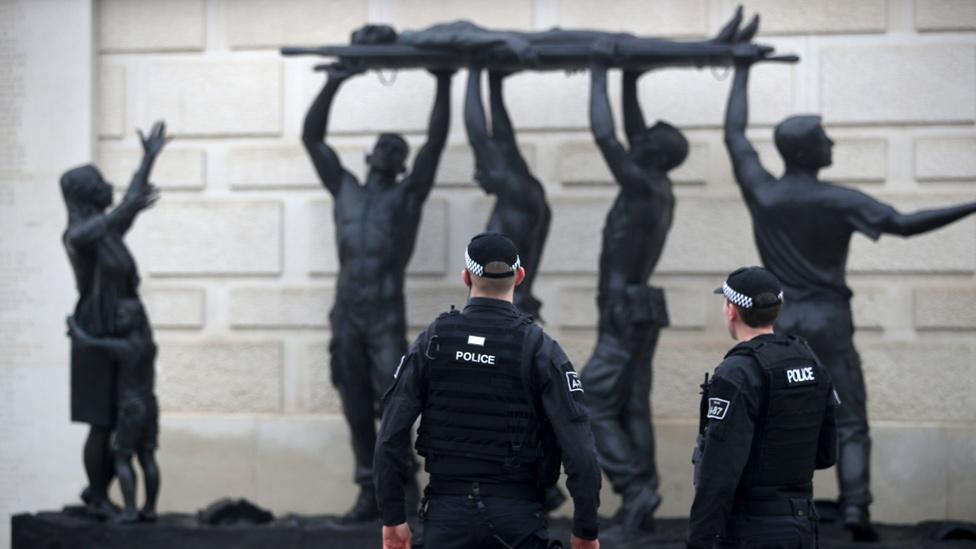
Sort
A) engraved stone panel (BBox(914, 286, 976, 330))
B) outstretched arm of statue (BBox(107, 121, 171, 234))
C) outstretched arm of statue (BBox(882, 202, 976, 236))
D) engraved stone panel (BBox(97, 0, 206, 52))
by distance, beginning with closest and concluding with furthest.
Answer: outstretched arm of statue (BBox(882, 202, 976, 236))
outstretched arm of statue (BBox(107, 121, 171, 234))
engraved stone panel (BBox(914, 286, 976, 330))
engraved stone panel (BBox(97, 0, 206, 52))

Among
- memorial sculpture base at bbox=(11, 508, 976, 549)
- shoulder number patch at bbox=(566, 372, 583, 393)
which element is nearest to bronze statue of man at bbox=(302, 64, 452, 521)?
memorial sculpture base at bbox=(11, 508, 976, 549)

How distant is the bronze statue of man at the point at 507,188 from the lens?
8.73 meters

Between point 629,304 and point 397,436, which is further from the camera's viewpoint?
point 629,304

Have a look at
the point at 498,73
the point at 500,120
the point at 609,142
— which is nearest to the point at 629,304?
the point at 609,142

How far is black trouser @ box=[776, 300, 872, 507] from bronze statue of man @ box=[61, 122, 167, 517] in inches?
140

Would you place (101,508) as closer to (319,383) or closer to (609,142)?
(319,383)

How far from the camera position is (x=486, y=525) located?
500 centimetres

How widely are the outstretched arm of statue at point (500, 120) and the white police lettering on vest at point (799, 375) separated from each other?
4.01 meters

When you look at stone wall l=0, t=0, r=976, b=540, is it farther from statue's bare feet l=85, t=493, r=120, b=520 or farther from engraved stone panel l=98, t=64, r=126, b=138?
statue's bare feet l=85, t=493, r=120, b=520

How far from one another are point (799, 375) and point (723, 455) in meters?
0.38

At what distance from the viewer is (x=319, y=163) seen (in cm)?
911

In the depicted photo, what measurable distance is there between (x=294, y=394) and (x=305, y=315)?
0.53m

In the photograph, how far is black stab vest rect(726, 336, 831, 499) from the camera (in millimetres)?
4992

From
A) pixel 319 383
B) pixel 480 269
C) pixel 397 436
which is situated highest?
pixel 480 269
